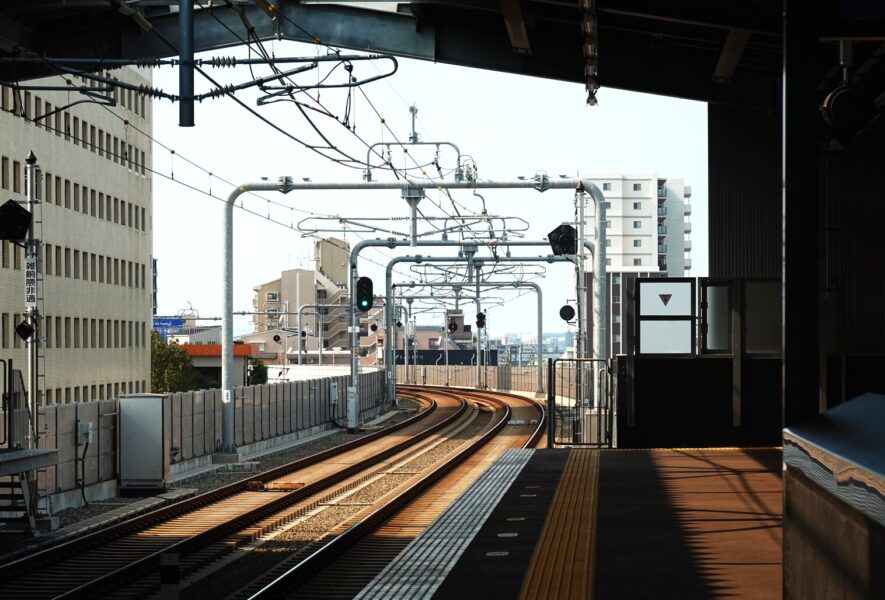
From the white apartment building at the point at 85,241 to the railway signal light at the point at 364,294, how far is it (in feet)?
67.8

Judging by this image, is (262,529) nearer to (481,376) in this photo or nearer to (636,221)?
(481,376)

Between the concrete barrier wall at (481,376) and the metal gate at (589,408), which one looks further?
the concrete barrier wall at (481,376)

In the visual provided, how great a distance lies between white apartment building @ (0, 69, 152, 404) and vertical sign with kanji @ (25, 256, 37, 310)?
3130cm

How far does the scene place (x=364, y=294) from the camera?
1246 inches

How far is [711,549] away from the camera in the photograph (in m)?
9.36

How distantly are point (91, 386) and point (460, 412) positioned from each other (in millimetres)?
25878

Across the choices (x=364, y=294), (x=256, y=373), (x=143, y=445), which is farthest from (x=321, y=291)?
(x=143, y=445)

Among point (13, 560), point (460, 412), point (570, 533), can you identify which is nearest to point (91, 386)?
point (460, 412)

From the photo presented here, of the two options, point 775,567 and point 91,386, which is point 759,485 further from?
point 91,386

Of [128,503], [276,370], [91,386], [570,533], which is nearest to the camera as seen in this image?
[570,533]

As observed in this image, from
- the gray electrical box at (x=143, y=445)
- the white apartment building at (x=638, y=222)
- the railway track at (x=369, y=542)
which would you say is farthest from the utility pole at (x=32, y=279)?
the white apartment building at (x=638, y=222)

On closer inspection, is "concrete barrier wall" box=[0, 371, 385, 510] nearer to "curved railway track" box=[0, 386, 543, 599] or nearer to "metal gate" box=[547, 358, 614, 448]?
"curved railway track" box=[0, 386, 543, 599]

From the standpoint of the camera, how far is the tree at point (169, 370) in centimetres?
7200

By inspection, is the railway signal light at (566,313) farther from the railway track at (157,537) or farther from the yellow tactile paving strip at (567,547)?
the yellow tactile paving strip at (567,547)
